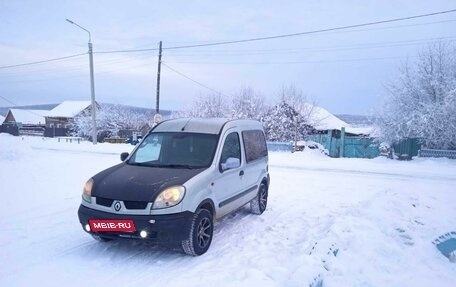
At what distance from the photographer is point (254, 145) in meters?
7.66

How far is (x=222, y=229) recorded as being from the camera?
6.63 m

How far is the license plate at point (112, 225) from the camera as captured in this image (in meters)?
4.86

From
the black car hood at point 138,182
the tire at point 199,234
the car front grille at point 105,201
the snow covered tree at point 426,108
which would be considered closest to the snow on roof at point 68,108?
the snow covered tree at point 426,108

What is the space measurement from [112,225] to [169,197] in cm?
86

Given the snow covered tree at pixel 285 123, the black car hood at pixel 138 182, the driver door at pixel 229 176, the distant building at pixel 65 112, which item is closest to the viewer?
the black car hood at pixel 138 182

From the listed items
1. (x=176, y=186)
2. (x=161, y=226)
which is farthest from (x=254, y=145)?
(x=161, y=226)

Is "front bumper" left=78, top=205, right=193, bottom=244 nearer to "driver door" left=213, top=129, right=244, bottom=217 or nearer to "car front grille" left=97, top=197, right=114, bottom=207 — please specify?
"car front grille" left=97, top=197, right=114, bottom=207

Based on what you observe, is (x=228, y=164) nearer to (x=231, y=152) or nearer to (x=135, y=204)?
(x=231, y=152)

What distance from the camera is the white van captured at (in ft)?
16.0

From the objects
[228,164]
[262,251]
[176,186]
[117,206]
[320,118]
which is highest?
[320,118]

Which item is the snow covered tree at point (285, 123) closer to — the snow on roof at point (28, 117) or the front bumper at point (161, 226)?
the front bumper at point (161, 226)

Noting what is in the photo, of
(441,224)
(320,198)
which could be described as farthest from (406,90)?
(441,224)

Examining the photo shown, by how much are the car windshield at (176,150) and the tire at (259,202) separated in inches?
81.4

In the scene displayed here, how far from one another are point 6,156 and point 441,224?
46.8 feet
